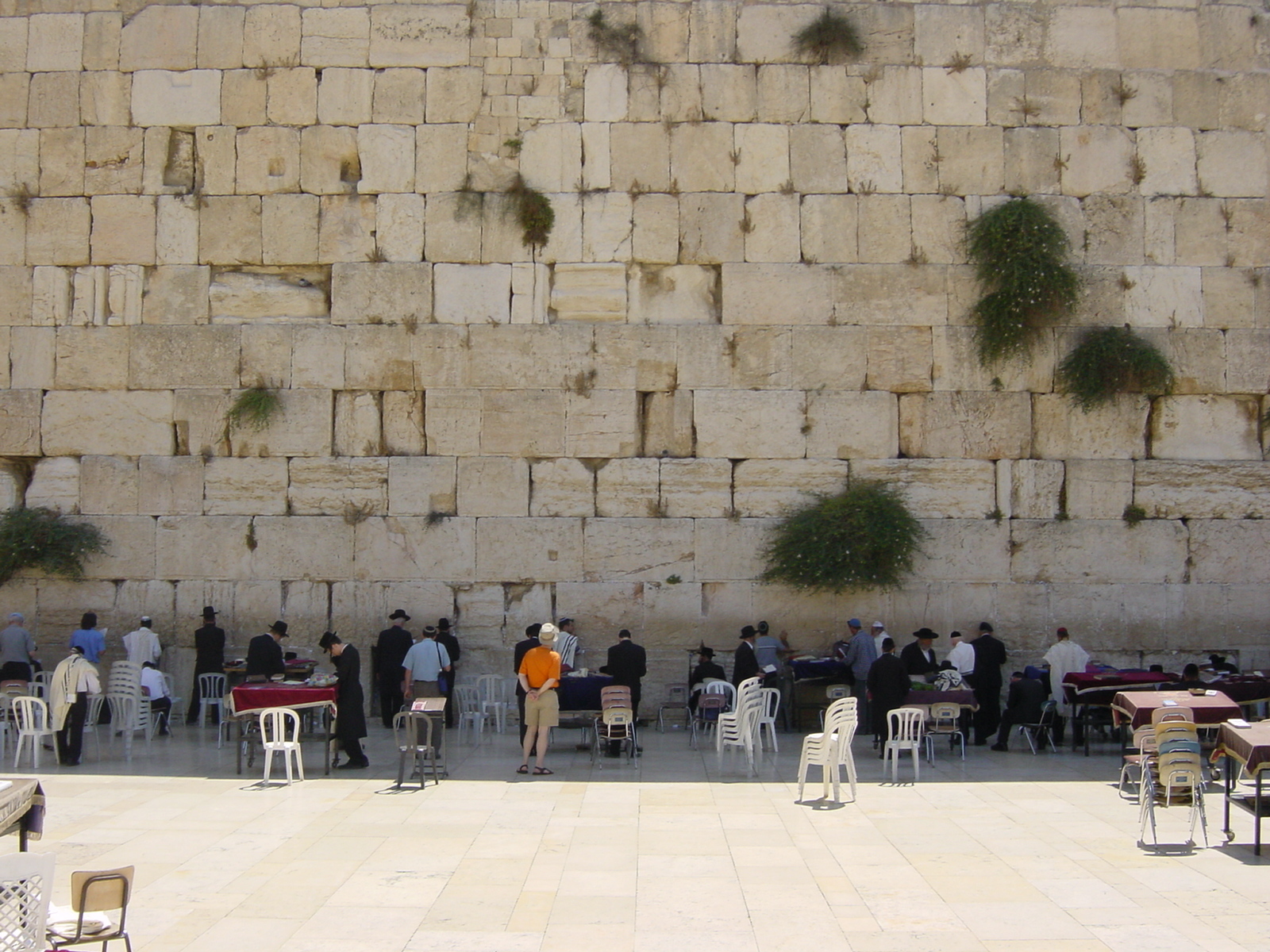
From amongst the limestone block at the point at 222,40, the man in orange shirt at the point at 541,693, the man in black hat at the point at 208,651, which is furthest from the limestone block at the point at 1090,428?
the limestone block at the point at 222,40

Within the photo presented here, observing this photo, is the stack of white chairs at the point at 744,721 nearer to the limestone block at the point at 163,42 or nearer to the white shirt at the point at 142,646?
the white shirt at the point at 142,646

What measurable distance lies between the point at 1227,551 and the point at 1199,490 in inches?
29.4

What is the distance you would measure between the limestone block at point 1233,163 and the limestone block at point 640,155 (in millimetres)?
6230

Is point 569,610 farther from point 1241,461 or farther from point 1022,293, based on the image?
point 1241,461

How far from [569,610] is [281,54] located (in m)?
7.27

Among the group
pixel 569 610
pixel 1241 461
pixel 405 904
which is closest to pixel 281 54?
pixel 569 610

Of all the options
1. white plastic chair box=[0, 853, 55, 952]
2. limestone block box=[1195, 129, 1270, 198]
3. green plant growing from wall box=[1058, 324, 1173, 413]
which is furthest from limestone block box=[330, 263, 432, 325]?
white plastic chair box=[0, 853, 55, 952]

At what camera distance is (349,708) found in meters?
10.2

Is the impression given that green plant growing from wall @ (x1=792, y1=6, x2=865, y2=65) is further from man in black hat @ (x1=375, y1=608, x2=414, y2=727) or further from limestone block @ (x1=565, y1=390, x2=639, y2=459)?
man in black hat @ (x1=375, y1=608, x2=414, y2=727)

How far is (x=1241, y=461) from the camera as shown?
13.4 meters

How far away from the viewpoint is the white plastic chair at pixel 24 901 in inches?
167

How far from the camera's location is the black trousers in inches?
404

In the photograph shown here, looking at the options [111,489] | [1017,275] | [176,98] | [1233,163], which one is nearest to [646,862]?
[1017,275]

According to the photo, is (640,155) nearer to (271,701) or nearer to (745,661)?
(745,661)
